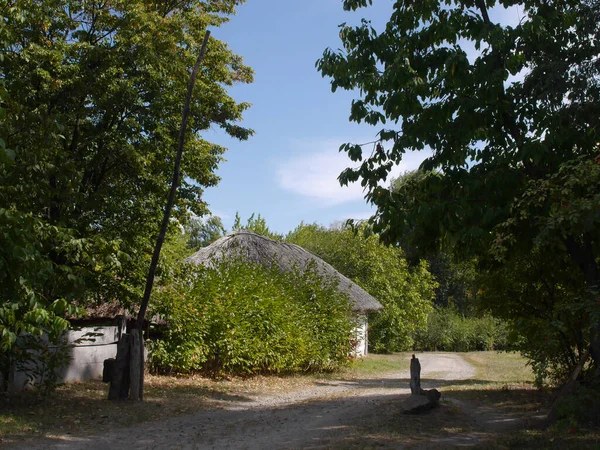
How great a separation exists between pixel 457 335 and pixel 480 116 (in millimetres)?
37488

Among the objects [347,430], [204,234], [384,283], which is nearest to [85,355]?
[347,430]

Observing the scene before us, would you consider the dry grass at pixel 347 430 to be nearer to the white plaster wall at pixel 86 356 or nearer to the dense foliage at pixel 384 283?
the white plaster wall at pixel 86 356

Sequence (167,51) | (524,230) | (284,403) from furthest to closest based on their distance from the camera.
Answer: (167,51) < (284,403) < (524,230)

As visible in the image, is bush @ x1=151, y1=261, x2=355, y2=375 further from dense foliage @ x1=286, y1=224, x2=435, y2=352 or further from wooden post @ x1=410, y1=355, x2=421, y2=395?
dense foliage @ x1=286, y1=224, x2=435, y2=352

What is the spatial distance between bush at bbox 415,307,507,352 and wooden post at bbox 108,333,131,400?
3443cm

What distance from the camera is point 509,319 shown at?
12312mm

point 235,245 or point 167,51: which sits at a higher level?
point 167,51

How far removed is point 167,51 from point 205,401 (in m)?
8.52

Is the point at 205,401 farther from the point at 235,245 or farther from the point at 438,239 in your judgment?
the point at 235,245

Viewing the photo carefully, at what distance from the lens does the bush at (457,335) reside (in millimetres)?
43938

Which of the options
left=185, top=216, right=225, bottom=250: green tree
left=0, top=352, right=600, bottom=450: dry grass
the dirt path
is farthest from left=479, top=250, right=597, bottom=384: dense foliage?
left=185, top=216, right=225, bottom=250: green tree

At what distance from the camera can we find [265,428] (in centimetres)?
995

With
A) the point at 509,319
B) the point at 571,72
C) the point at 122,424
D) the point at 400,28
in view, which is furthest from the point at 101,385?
the point at 571,72

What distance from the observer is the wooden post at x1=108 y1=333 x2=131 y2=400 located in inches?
461
